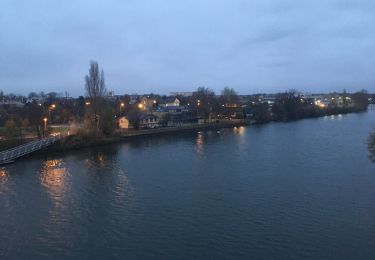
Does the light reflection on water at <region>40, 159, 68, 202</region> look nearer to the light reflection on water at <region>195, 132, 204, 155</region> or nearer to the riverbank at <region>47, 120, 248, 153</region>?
the riverbank at <region>47, 120, 248, 153</region>

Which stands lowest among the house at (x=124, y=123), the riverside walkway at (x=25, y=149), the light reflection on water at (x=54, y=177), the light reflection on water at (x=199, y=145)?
the light reflection on water at (x=54, y=177)

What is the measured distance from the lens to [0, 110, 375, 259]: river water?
6496 mm

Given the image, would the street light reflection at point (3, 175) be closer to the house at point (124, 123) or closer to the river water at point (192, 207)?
the river water at point (192, 207)

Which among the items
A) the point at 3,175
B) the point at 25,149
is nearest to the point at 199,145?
the point at 25,149

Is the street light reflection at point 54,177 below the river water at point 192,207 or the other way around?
the other way around

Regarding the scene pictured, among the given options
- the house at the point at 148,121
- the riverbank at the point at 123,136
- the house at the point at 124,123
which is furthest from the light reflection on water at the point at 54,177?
the house at the point at 148,121

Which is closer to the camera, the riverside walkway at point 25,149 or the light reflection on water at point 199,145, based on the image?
the riverside walkway at point 25,149

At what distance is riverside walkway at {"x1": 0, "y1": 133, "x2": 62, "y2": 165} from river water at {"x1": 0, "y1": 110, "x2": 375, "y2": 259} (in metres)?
0.47

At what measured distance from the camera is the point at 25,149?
15.6m

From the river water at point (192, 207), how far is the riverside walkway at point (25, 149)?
0.47 metres

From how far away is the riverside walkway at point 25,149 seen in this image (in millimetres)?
14581

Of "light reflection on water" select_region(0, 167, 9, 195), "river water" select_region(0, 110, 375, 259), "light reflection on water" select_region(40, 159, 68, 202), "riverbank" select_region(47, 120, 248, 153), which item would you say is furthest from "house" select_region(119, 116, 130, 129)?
"light reflection on water" select_region(0, 167, 9, 195)

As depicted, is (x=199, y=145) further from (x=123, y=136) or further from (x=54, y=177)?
(x=54, y=177)

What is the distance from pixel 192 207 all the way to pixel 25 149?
9285 mm
